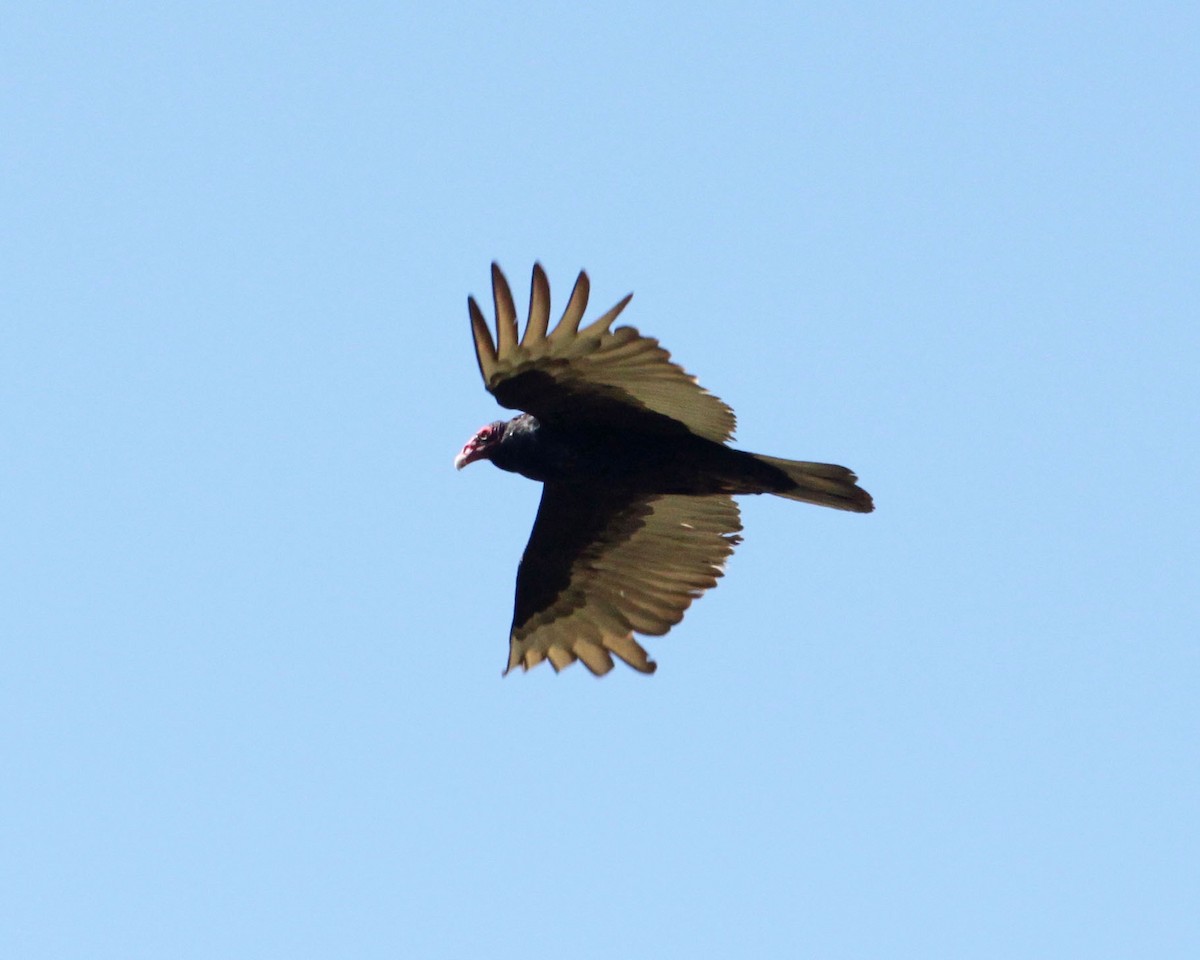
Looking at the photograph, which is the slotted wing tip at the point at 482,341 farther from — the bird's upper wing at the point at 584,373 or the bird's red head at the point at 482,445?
the bird's red head at the point at 482,445

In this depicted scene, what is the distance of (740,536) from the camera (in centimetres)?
852

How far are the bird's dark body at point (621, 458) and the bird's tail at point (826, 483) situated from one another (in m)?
0.05

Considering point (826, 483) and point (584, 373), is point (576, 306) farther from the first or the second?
point (826, 483)

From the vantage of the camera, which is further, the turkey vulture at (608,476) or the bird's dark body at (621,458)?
the bird's dark body at (621,458)

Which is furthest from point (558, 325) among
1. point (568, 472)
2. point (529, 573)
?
point (529, 573)

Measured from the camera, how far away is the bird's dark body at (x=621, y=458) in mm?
7711

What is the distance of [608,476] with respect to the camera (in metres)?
7.91

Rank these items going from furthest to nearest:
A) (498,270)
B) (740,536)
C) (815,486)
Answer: (740,536) < (815,486) < (498,270)

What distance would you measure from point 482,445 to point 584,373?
0.75 meters

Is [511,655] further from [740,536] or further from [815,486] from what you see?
[815,486]

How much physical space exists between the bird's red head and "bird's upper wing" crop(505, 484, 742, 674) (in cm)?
64

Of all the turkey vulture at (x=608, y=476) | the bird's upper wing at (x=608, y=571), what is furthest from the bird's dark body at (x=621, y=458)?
the bird's upper wing at (x=608, y=571)

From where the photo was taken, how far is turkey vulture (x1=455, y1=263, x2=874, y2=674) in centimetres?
724

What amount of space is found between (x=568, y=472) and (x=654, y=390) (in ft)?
2.12
